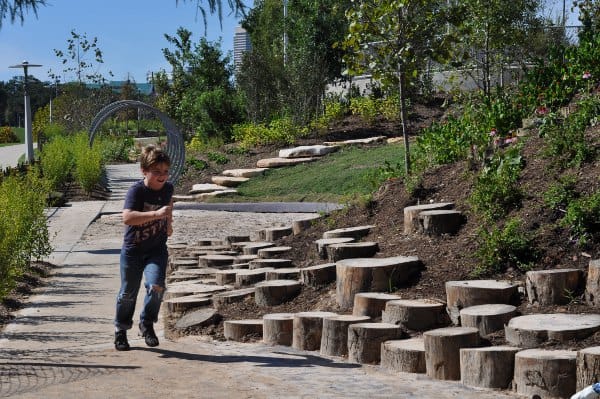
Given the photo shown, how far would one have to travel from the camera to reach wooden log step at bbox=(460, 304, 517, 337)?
18.3 ft

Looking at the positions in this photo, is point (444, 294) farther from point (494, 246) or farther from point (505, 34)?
point (505, 34)

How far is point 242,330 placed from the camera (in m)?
6.68

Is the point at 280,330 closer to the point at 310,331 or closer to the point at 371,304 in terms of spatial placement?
the point at 310,331

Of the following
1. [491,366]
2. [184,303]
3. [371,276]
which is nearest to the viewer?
[491,366]

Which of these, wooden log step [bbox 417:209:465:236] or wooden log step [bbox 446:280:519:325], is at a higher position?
wooden log step [bbox 417:209:465:236]

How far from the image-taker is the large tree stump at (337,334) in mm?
6066

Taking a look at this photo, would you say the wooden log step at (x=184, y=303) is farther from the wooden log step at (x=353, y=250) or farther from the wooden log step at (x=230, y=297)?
the wooden log step at (x=353, y=250)

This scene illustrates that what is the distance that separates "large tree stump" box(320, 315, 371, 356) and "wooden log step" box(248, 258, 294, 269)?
6.44 ft

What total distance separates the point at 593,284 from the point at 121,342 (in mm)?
2987

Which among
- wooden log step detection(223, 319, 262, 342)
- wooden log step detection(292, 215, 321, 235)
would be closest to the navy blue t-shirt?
wooden log step detection(223, 319, 262, 342)

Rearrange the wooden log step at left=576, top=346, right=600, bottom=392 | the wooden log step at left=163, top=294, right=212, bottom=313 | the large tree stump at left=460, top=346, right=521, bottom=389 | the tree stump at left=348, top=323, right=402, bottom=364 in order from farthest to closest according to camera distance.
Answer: the wooden log step at left=163, top=294, right=212, bottom=313
the tree stump at left=348, top=323, right=402, bottom=364
the large tree stump at left=460, top=346, right=521, bottom=389
the wooden log step at left=576, top=346, right=600, bottom=392

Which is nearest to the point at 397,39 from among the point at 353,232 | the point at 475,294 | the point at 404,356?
the point at 353,232

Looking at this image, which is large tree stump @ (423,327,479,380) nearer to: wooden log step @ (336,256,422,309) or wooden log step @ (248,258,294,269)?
wooden log step @ (336,256,422,309)

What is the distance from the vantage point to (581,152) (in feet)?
23.3
